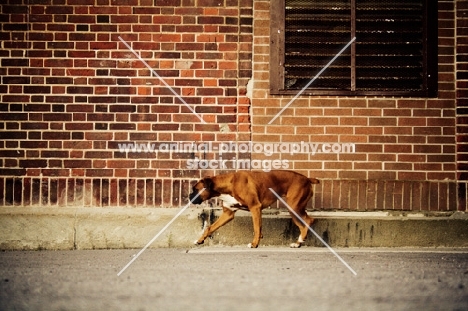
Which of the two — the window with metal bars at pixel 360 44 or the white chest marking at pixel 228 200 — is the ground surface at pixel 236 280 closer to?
the white chest marking at pixel 228 200

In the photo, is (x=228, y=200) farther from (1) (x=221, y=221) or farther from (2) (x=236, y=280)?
(2) (x=236, y=280)

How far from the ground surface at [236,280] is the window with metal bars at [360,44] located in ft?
6.41

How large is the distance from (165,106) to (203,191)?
1.13m

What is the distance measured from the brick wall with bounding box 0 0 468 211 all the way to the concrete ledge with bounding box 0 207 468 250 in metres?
0.50

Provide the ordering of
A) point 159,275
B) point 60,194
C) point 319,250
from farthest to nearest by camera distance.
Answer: point 60,194
point 319,250
point 159,275

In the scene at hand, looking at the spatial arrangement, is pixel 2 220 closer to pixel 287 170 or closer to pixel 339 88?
pixel 287 170

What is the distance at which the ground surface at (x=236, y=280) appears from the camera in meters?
3.50

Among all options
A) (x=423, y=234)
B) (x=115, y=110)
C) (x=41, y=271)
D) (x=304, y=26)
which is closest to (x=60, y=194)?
(x=115, y=110)

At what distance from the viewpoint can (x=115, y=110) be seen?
6.18m

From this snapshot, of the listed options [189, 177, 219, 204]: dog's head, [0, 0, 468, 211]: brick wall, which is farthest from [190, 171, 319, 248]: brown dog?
[0, 0, 468, 211]: brick wall

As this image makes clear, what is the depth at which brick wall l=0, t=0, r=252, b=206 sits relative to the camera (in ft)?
20.3

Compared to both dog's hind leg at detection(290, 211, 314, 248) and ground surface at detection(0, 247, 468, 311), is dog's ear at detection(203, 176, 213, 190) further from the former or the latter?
dog's hind leg at detection(290, 211, 314, 248)

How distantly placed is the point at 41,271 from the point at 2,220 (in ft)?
5.25

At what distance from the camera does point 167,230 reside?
598 centimetres
